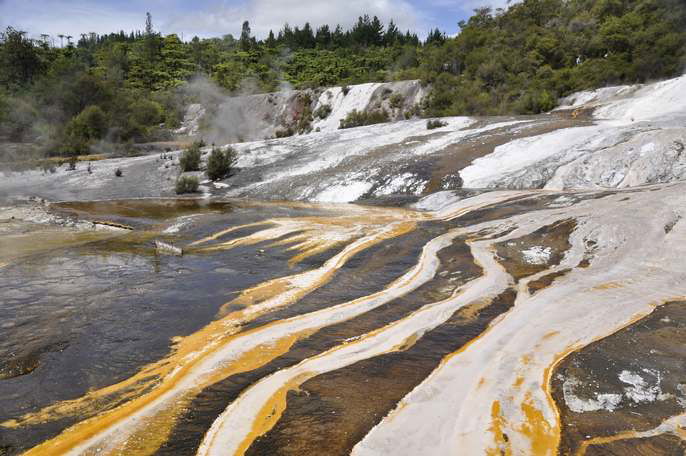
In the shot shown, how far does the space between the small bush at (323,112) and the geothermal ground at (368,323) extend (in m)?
22.9

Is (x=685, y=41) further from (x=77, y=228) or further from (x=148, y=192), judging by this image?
(x=77, y=228)

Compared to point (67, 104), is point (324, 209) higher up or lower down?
lower down

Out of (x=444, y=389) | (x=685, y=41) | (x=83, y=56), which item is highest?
(x=83, y=56)

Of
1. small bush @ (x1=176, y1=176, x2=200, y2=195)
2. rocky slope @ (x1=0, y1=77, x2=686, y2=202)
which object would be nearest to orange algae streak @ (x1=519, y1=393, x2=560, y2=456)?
rocky slope @ (x1=0, y1=77, x2=686, y2=202)

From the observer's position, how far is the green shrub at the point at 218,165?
63.7 ft

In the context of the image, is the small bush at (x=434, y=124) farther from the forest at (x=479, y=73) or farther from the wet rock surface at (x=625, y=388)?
the wet rock surface at (x=625, y=388)

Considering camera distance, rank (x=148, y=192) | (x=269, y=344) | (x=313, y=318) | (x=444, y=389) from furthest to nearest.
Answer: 1. (x=148, y=192)
2. (x=313, y=318)
3. (x=269, y=344)
4. (x=444, y=389)

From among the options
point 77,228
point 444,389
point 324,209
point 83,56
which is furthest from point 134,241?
point 83,56

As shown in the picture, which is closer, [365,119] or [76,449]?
[76,449]

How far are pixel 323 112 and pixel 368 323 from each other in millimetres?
31620

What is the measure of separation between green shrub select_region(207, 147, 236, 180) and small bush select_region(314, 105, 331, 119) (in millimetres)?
16590

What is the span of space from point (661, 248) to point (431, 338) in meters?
4.60

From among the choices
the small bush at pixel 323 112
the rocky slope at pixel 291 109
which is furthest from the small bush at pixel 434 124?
the small bush at pixel 323 112

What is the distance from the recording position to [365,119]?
30406mm
